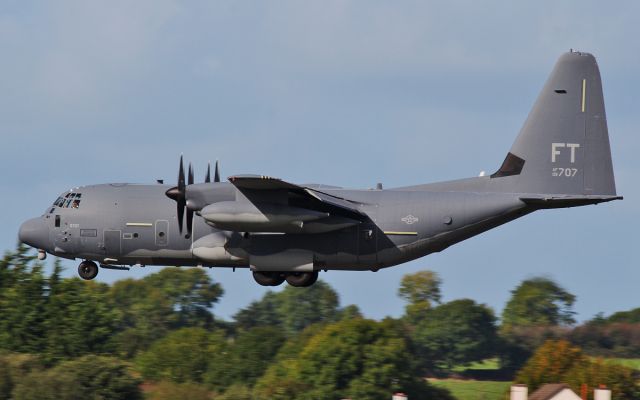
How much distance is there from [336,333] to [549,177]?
36.5 metres

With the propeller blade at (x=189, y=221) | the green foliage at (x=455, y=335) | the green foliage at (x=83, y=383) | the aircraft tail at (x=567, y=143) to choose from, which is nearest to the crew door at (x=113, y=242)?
the propeller blade at (x=189, y=221)

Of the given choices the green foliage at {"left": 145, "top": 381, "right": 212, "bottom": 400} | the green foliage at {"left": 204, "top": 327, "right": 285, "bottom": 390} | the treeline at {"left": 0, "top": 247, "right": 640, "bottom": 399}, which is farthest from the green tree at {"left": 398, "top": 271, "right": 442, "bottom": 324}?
the green foliage at {"left": 145, "top": 381, "right": 212, "bottom": 400}

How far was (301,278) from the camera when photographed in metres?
39.5

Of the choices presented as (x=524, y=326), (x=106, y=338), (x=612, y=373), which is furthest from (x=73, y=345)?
(x=524, y=326)

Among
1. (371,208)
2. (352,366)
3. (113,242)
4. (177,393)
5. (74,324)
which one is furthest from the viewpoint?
(352,366)

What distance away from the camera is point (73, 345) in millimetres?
66250

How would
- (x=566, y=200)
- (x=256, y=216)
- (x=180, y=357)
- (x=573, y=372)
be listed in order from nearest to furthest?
(x=256, y=216) → (x=566, y=200) → (x=573, y=372) → (x=180, y=357)

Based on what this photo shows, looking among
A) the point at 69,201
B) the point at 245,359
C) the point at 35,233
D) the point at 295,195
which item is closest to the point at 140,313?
the point at 245,359

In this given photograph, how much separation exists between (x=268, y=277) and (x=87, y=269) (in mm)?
6203

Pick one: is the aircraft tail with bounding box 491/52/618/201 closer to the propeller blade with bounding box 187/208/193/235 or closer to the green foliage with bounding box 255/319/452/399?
the propeller blade with bounding box 187/208/193/235

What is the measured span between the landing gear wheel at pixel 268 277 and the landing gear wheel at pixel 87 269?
18.2 feet

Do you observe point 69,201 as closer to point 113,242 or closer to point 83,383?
point 113,242

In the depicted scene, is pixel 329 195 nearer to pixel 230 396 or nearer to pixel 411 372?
pixel 230 396

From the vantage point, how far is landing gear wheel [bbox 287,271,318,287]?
39406 millimetres
